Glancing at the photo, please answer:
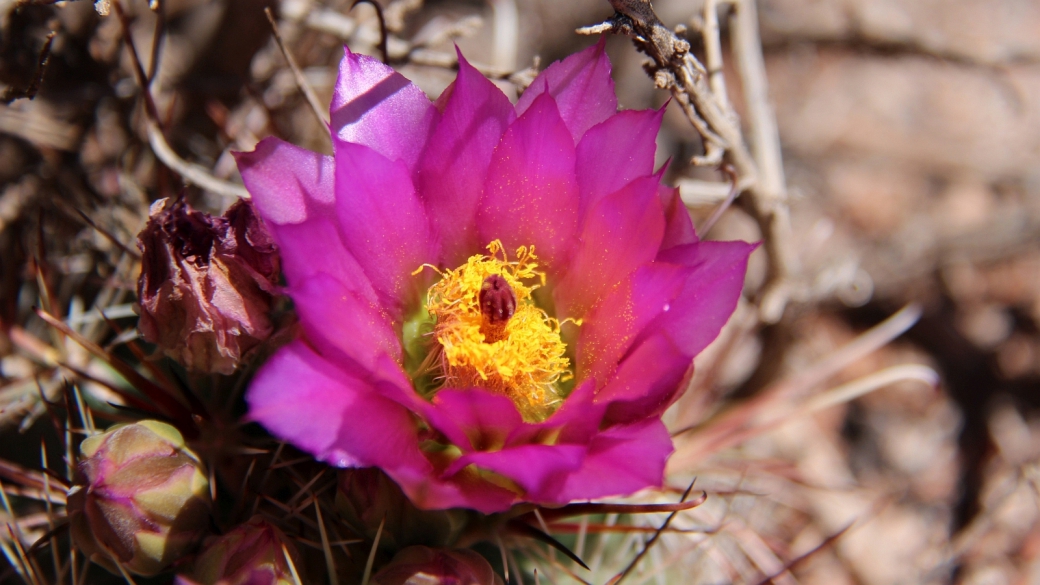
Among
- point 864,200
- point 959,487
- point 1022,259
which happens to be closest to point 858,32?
point 864,200

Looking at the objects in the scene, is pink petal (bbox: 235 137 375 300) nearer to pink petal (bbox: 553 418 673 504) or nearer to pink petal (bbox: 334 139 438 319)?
pink petal (bbox: 334 139 438 319)

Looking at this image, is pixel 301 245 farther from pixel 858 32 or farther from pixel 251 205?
pixel 858 32

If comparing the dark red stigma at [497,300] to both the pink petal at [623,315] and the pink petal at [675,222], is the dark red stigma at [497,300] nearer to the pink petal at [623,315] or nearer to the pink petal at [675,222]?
the pink petal at [623,315]

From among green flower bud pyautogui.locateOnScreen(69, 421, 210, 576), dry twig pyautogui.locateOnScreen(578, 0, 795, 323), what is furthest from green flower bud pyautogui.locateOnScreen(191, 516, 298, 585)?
dry twig pyautogui.locateOnScreen(578, 0, 795, 323)

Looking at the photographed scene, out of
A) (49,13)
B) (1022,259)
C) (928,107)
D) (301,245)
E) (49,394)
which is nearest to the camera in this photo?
(301,245)

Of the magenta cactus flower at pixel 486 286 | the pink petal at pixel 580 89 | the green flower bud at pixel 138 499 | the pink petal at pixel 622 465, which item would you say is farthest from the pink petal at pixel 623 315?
the green flower bud at pixel 138 499

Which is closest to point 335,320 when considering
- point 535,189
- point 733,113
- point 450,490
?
point 450,490
